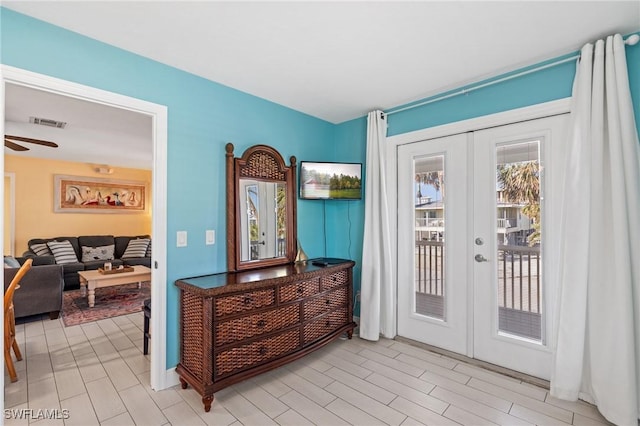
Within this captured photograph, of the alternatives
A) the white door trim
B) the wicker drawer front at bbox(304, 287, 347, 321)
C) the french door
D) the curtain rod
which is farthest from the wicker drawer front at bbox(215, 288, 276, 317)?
the white door trim

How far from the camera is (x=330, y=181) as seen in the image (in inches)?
131

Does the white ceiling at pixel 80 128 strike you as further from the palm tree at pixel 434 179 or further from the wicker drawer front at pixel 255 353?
the palm tree at pixel 434 179

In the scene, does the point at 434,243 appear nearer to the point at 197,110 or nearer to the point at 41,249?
the point at 197,110

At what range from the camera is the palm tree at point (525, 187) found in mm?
2408

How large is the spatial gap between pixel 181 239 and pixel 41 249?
467cm

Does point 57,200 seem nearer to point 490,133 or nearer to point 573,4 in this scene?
point 490,133

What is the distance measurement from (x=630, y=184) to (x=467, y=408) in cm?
174

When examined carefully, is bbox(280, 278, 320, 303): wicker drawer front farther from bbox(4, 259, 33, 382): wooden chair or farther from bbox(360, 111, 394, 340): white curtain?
bbox(4, 259, 33, 382): wooden chair

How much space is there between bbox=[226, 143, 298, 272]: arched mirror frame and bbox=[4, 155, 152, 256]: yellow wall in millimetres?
5268

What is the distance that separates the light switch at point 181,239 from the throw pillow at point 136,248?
4.51 m

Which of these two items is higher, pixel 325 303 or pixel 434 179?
pixel 434 179

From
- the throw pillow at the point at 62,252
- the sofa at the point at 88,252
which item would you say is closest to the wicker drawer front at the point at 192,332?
the sofa at the point at 88,252

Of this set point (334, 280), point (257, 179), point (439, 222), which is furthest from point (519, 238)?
point (257, 179)

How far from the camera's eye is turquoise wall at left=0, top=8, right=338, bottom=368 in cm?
185
